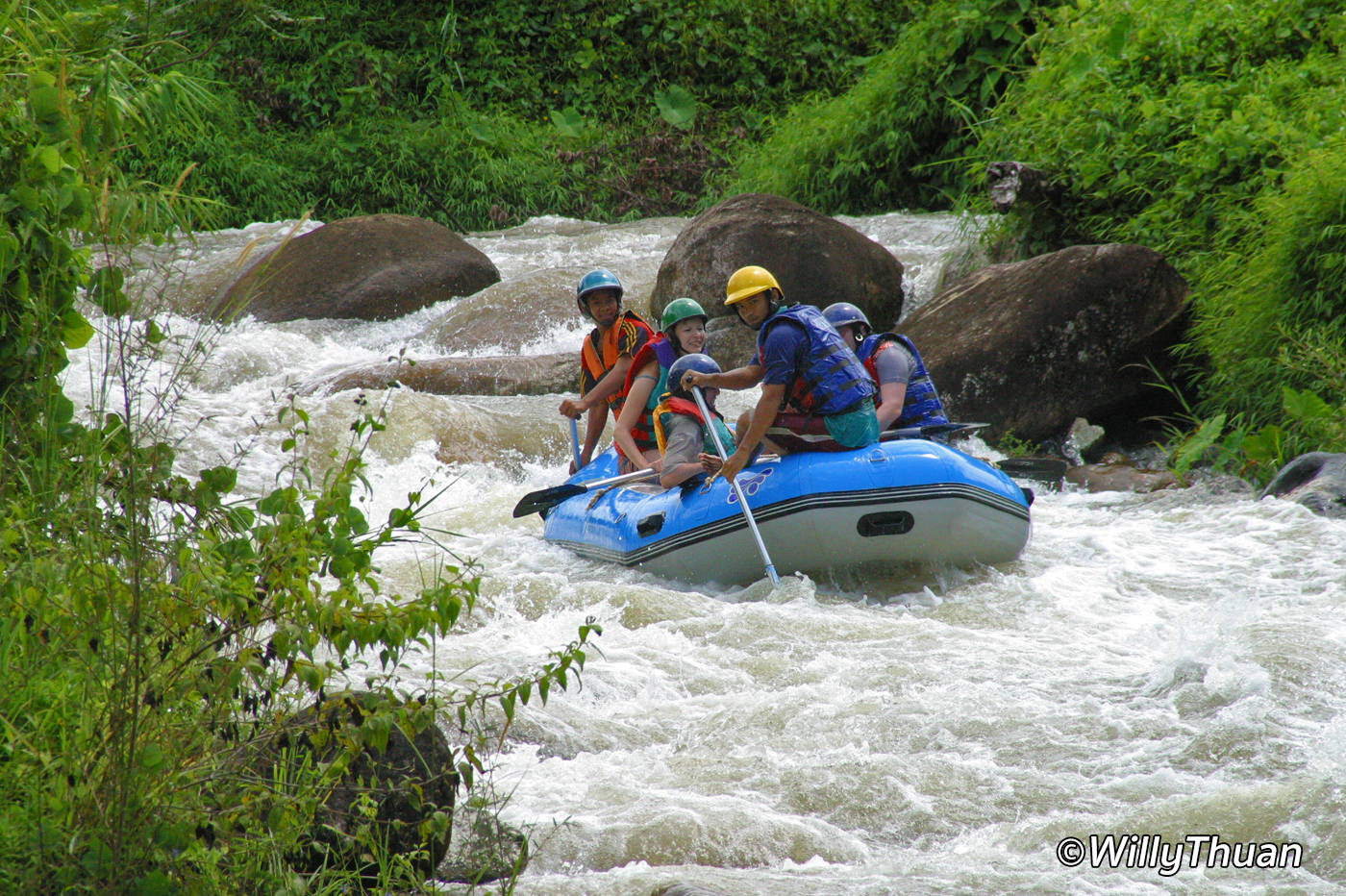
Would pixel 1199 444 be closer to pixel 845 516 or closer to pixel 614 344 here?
pixel 845 516

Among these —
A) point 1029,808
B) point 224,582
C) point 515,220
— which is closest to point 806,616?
point 1029,808

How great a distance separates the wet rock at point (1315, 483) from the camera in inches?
241

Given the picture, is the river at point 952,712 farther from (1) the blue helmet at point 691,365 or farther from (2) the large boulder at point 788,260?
(2) the large boulder at point 788,260

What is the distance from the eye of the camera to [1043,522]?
22.5 feet

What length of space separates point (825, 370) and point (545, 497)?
1.86 meters

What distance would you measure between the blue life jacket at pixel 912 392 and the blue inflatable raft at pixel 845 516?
2.60 feet

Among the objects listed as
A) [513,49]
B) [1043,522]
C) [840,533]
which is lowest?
[1043,522]

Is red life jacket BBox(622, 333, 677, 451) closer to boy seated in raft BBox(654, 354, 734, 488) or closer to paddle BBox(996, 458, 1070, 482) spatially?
boy seated in raft BBox(654, 354, 734, 488)

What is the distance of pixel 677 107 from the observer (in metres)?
19.1

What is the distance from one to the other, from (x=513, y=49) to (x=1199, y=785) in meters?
18.8

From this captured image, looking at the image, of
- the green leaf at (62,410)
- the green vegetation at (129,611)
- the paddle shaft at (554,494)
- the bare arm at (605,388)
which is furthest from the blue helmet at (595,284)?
the green leaf at (62,410)

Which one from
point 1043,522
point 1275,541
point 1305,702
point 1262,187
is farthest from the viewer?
point 1262,187

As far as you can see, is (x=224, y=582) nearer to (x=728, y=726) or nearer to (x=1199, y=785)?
(x=728, y=726)

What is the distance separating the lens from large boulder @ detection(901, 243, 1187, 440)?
26.8ft
